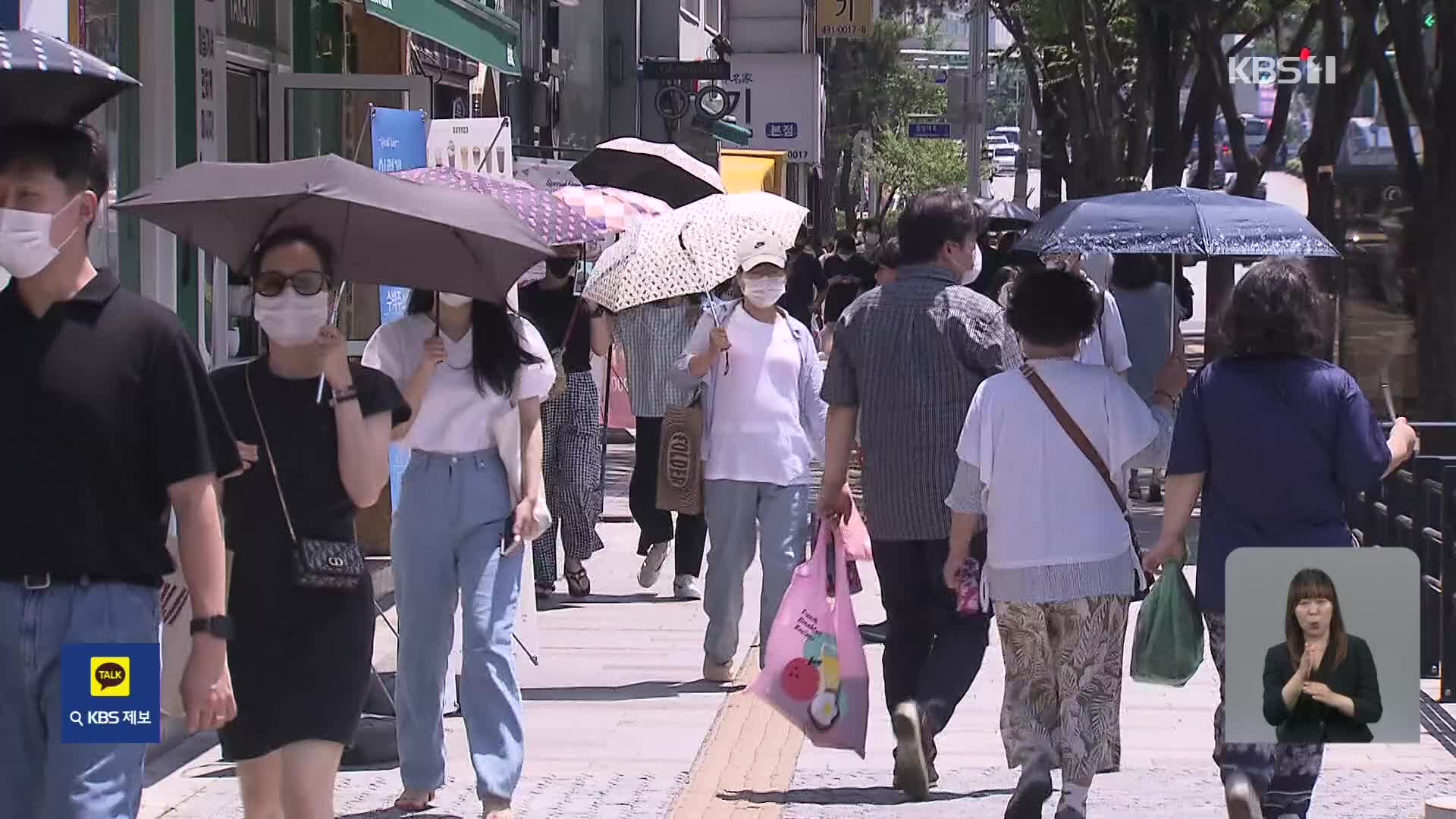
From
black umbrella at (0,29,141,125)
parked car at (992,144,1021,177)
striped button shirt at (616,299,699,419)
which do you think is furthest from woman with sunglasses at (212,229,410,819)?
parked car at (992,144,1021,177)

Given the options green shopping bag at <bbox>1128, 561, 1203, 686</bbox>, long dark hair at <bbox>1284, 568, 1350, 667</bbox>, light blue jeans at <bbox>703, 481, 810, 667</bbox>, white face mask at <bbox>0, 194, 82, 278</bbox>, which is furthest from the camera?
light blue jeans at <bbox>703, 481, 810, 667</bbox>

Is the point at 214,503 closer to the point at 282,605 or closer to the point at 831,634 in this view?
the point at 282,605

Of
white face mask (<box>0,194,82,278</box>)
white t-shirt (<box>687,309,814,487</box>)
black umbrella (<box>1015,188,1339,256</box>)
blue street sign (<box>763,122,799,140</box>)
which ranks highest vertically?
blue street sign (<box>763,122,799,140</box>)

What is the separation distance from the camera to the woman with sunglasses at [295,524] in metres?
4.52

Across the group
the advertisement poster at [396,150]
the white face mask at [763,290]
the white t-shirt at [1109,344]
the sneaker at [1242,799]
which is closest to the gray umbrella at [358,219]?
the sneaker at [1242,799]

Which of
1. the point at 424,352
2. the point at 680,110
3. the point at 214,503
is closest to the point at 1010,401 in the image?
the point at 424,352

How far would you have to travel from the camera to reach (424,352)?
595 centimetres

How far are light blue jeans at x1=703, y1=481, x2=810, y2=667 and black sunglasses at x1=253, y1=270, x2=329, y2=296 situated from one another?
3662 mm

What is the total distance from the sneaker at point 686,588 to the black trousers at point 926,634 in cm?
391

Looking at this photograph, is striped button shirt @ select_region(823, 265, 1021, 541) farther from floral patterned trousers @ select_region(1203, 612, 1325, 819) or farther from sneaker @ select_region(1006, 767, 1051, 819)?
floral patterned trousers @ select_region(1203, 612, 1325, 819)

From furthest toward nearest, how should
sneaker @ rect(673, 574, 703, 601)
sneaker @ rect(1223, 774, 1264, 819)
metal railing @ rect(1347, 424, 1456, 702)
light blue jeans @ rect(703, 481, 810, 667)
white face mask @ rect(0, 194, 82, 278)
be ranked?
sneaker @ rect(673, 574, 703, 601) < light blue jeans @ rect(703, 481, 810, 667) < metal railing @ rect(1347, 424, 1456, 702) < sneaker @ rect(1223, 774, 1264, 819) < white face mask @ rect(0, 194, 82, 278)

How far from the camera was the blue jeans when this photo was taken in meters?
3.70

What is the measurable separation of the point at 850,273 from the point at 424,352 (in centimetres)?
1748

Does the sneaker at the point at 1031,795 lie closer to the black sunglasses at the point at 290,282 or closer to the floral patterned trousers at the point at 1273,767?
the floral patterned trousers at the point at 1273,767
